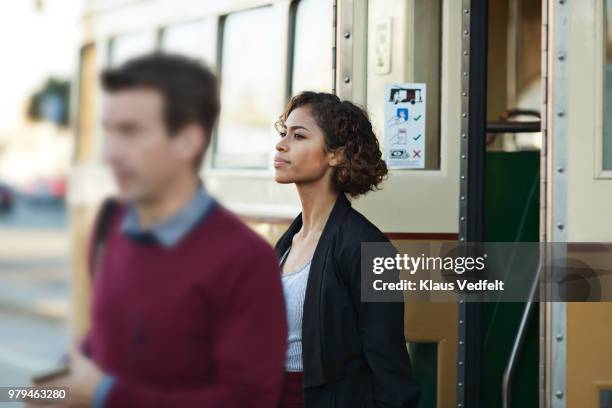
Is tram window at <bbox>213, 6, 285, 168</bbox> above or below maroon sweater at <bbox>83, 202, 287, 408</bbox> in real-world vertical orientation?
above

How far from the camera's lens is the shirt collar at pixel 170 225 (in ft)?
5.23

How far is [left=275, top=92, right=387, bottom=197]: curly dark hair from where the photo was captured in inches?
120

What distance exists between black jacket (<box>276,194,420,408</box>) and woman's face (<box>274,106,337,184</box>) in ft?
0.75

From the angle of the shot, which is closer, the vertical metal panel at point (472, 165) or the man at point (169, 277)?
the man at point (169, 277)

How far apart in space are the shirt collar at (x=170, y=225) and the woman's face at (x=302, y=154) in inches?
55.0

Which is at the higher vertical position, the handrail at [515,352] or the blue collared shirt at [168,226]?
the blue collared shirt at [168,226]

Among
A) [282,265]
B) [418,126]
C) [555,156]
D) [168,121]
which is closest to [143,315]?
[168,121]

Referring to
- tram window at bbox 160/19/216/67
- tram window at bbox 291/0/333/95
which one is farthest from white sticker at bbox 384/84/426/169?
tram window at bbox 160/19/216/67

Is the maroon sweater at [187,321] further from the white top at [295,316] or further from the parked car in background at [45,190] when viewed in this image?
the parked car in background at [45,190]

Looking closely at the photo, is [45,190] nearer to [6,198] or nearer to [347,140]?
[6,198]

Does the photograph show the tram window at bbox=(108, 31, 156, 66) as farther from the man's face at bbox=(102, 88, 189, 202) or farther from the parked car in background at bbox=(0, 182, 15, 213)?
A: the parked car in background at bbox=(0, 182, 15, 213)

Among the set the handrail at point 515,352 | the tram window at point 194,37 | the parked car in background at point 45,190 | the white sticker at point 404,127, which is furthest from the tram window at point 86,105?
the parked car in background at point 45,190

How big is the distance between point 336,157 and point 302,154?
97 millimetres

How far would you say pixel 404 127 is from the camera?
3.75 meters
